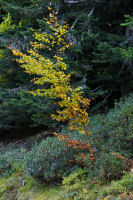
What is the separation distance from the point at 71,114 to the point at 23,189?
2.17 meters

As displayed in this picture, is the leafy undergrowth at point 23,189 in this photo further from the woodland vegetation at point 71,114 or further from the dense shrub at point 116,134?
the dense shrub at point 116,134

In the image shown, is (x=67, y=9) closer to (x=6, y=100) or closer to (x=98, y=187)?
(x=6, y=100)

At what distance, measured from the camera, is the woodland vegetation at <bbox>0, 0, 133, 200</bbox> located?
350cm

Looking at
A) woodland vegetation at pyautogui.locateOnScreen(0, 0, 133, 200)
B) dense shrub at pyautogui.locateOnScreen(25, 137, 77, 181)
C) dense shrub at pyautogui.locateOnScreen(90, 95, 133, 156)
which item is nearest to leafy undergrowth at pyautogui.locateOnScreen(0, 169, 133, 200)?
woodland vegetation at pyautogui.locateOnScreen(0, 0, 133, 200)

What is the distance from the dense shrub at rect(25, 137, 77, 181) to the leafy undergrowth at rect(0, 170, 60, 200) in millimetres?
257

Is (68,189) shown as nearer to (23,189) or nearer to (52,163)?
(52,163)

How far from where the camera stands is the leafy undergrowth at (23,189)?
396 centimetres

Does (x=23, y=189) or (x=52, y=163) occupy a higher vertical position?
(x=52, y=163)

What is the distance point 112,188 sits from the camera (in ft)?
9.73

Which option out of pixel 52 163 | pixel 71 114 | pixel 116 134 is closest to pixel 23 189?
pixel 52 163

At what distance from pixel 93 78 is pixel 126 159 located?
4915mm

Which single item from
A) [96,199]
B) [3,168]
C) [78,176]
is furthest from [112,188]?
[3,168]

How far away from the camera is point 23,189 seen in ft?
14.7

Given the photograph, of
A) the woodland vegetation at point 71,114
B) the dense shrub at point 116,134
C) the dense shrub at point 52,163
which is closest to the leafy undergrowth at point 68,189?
the woodland vegetation at point 71,114
